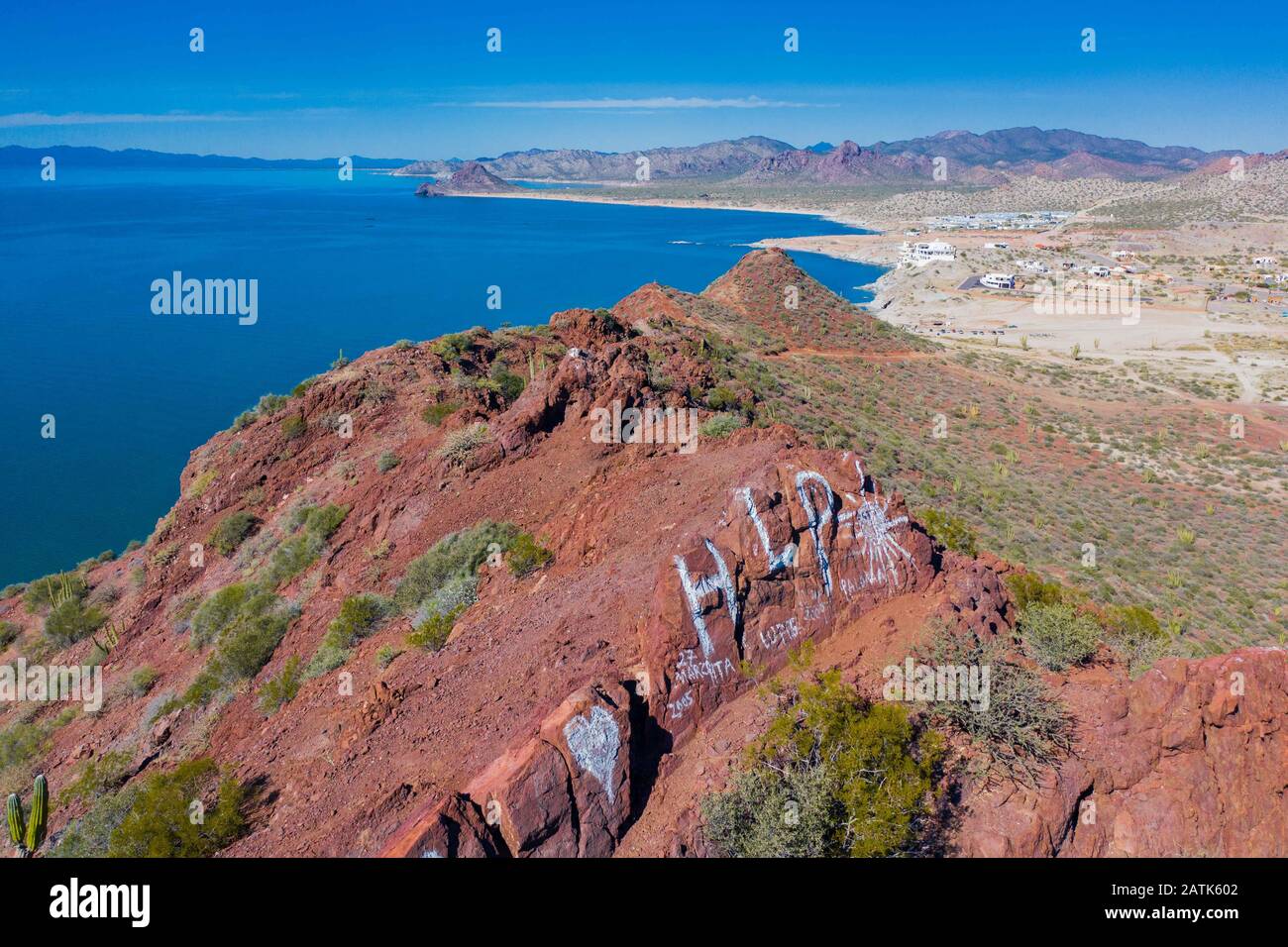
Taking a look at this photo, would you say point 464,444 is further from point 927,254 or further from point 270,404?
point 927,254

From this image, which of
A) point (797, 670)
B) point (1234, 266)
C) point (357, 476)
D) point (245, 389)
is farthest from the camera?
point (1234, 266)

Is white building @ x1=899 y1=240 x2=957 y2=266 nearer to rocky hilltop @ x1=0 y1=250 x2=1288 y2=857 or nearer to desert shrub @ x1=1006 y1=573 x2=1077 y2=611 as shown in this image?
Result: rocky hilltop @ x1=0 y1=250 x2=1288 y2=857

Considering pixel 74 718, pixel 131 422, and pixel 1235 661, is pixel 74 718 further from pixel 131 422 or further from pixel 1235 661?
pixel 131 422

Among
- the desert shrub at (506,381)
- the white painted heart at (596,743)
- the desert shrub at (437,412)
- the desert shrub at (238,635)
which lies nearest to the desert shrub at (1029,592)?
the white painted heart at (596,743)

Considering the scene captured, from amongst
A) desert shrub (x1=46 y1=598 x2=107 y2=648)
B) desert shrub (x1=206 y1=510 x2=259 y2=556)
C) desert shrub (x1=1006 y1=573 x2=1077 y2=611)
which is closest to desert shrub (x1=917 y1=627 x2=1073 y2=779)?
desert shrub (x1=1006 y1=573 x2=1077 y2=611)

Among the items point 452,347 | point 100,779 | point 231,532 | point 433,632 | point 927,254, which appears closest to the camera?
point 433,632

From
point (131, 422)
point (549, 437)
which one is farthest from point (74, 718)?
point (131, 422)

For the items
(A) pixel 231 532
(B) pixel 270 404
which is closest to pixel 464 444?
(A) pixel 231 532
